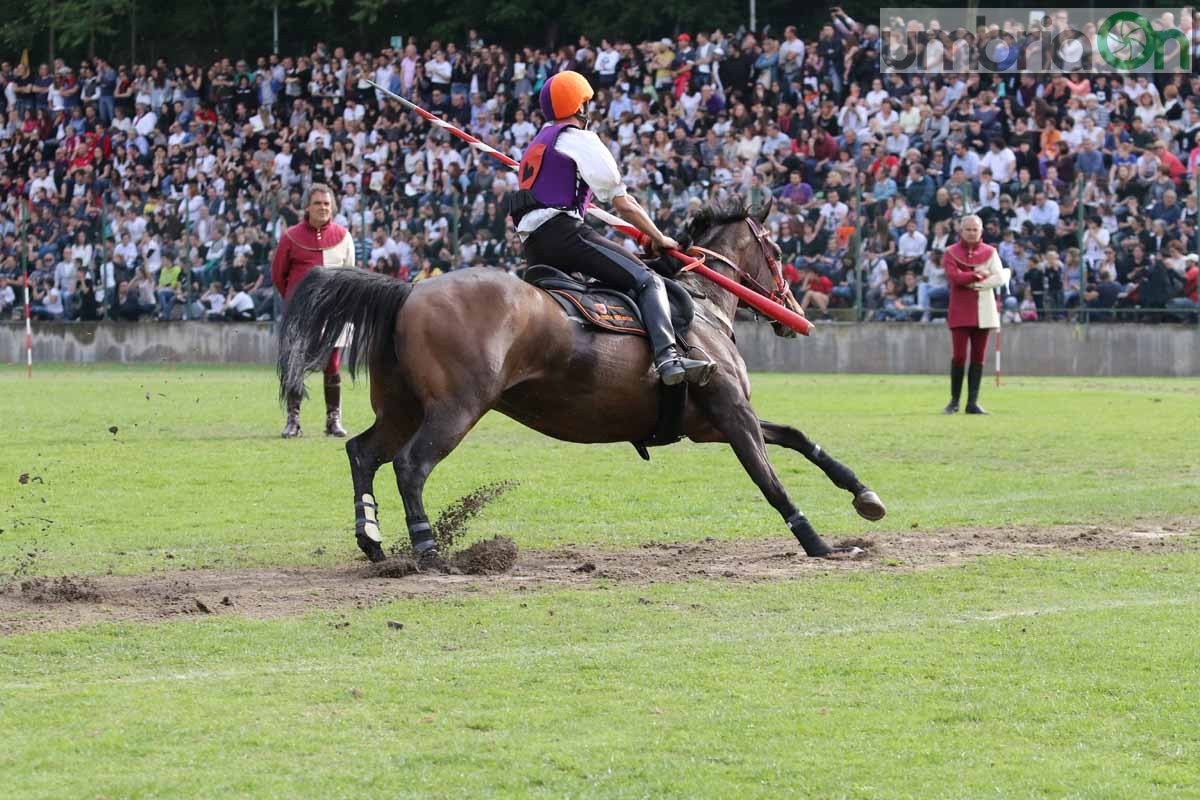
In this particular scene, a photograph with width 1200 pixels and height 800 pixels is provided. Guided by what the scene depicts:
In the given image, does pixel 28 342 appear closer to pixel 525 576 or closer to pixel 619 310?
pixel 619 310

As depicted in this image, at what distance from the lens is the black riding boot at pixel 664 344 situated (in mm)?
9648

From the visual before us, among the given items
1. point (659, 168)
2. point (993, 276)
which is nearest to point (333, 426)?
point (993, 276)

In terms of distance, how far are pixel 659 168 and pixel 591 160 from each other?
2093 cm

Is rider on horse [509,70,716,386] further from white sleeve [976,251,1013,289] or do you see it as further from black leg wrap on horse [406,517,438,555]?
white sleeve [976,251,1013,289]

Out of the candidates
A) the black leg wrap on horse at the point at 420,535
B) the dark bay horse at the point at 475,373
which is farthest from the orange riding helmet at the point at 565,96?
the black leg wrap on horse at the point at 420,535

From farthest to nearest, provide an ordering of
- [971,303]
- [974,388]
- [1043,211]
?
[1043,211]
[971,303]
[974,388]

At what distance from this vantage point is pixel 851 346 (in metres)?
29.1

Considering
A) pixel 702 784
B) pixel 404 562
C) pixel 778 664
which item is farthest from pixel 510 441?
pixel 702 784

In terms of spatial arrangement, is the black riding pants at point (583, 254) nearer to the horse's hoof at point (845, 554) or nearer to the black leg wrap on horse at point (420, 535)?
the black leg wrap on horse at point (420, 535)

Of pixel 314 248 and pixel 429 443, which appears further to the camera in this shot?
pixel 314 248

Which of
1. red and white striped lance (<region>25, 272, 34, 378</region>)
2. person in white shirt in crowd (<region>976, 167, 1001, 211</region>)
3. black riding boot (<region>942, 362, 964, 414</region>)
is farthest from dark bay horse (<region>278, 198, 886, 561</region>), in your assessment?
red and white striped lance (<region>25, 272, 34, 378</region>)

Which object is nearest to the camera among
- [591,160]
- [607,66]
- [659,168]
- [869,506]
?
[591,160]

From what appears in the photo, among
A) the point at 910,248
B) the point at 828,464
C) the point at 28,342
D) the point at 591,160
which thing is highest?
the point at 910,248

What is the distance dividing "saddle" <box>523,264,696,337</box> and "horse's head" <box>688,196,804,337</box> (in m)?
1.07
